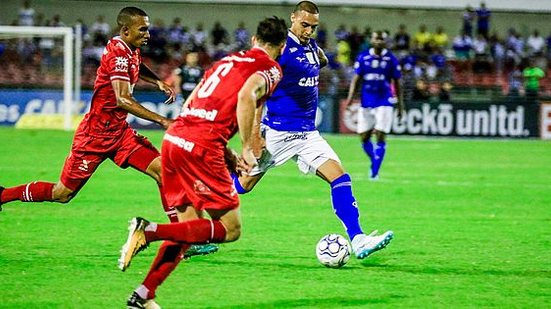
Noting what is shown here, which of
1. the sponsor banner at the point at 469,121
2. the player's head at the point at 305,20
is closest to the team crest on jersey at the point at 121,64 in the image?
the player's head at the point at 305,20

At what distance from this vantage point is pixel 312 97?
33.5 ft

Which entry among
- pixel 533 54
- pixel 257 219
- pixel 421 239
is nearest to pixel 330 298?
pixel 421 239

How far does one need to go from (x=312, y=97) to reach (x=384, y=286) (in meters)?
2.57

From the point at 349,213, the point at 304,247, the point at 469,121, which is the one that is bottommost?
the point at 304,247

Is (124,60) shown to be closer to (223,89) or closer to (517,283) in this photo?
(223,89)

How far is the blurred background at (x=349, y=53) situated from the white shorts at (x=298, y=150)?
1558cm

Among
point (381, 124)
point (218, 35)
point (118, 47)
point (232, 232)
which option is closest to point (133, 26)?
point (118, 47)

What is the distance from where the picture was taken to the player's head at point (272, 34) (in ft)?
24.0

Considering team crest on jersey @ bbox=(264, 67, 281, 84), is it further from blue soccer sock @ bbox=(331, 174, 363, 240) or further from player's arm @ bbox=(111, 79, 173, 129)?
blue soccer sock @ bbox=(331, 174, 363, 240)

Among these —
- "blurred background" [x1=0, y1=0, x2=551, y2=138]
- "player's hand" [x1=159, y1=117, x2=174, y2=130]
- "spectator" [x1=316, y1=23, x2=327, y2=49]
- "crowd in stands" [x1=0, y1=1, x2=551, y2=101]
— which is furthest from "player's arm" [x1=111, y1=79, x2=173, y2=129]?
"spectator" [x1=316, y1=23, x2=327, y2=49]

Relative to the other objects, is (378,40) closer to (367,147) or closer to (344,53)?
(367,147)

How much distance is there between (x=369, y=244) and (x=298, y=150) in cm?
135

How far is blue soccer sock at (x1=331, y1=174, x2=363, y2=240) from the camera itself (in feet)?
31.4

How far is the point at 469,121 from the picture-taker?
31.8 metres
